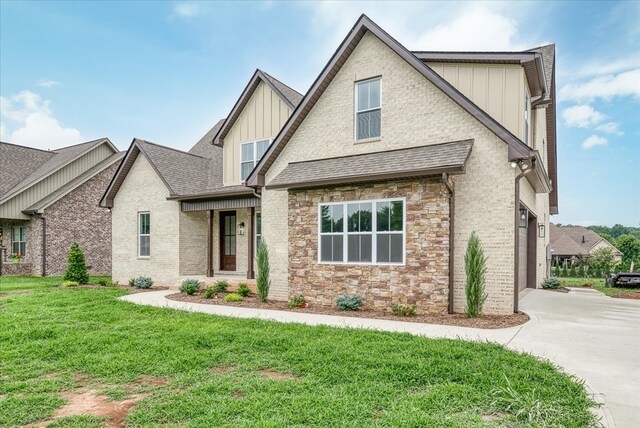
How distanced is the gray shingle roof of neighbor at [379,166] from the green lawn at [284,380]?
13.0 ft

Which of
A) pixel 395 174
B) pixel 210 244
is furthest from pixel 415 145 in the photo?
pixel 210 244

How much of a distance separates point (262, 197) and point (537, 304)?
28.8ft

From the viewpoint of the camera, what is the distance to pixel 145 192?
669 inches

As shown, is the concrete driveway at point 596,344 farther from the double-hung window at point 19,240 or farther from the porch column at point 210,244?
the double-hung window at point 19,240

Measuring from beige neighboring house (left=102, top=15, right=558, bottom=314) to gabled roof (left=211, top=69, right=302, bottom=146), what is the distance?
64mm

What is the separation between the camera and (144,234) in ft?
56.1

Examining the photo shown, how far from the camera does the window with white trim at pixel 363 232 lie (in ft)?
32.4

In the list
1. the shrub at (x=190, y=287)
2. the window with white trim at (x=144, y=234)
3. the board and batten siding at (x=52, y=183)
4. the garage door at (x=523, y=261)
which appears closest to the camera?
the shrub at (x=190, y=287)

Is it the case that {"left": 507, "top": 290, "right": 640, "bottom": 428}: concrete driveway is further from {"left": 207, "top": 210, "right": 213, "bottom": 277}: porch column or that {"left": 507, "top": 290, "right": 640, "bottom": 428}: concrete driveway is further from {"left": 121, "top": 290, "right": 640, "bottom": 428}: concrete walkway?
{"left": 207, "top": 210, "right": 213, "bottom": 277}: porch column

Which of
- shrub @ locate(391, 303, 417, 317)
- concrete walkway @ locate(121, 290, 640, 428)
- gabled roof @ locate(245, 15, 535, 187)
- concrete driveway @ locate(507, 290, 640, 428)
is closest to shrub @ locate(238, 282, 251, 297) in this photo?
concrete walkway @ locate(121, 290, 640, 428)

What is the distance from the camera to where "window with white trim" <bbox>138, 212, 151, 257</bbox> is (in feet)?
55.7

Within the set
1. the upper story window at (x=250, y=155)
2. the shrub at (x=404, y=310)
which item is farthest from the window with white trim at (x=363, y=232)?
the upper story window at (x=250, y=155)

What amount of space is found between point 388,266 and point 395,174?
91.7 inches

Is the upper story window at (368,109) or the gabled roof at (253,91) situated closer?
the upper story window at (368,109)
